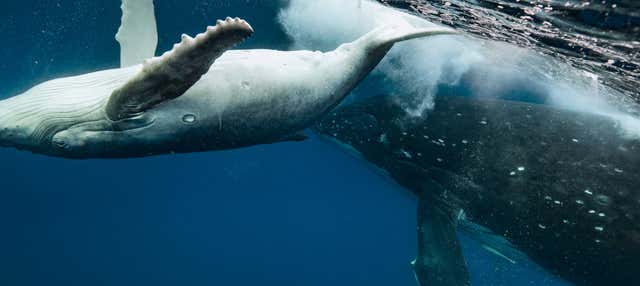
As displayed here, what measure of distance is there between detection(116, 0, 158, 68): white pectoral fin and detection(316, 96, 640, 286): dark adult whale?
23.6 feet

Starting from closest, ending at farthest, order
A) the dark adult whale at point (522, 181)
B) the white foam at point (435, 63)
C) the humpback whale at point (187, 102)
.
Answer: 1. the humpback whale at point (187, 102)
2. the dark adult whale at point (522, 181)
3. the white foam at point (435, 63)

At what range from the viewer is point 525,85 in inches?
771

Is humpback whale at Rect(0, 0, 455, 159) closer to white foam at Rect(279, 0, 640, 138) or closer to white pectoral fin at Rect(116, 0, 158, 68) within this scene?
white pectoral fin at Rect(116, 0, 158, 68)

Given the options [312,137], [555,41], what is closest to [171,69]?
[555,41]

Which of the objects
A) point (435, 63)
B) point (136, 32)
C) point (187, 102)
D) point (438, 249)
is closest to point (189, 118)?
point (187, 102)

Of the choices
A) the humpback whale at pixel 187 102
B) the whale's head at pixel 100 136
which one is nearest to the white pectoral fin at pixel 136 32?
the humpback whale at pixel 187 102

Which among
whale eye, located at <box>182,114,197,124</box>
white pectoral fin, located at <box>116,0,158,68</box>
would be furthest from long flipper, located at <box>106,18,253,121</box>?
white pectoral fin, located at <box>116,0,158,68</box>

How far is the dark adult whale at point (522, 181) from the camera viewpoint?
7949 mm

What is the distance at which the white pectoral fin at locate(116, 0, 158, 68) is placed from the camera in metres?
4.35

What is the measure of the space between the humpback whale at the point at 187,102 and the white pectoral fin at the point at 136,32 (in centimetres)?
7

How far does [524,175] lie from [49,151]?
8312 millimetres

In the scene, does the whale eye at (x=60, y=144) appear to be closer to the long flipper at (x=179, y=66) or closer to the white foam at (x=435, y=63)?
the long flipper at (x=179, y=66)

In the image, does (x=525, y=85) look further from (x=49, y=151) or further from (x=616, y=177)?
(x=49, y=151)

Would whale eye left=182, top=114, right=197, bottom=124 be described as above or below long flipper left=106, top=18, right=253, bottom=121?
below
